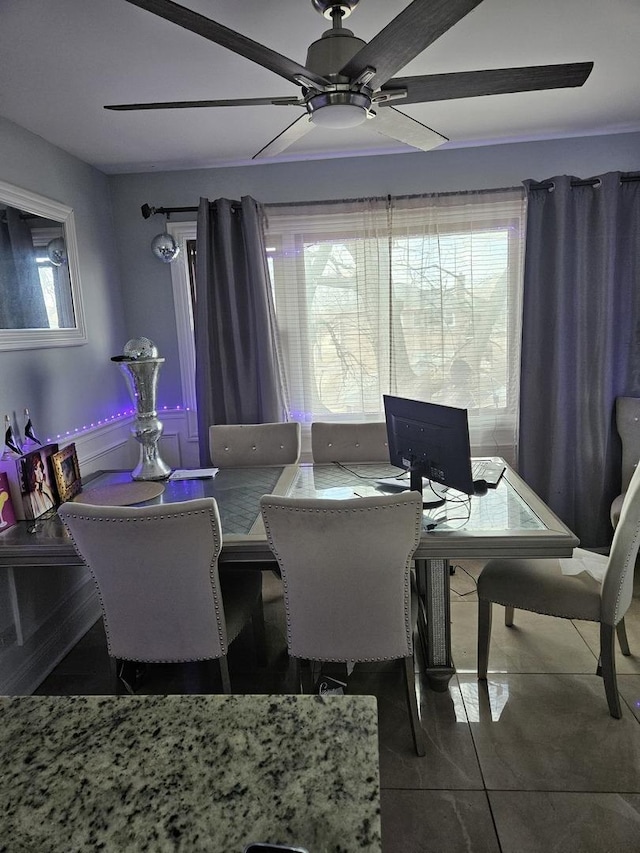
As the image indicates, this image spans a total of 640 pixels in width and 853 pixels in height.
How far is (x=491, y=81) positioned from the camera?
163 cm

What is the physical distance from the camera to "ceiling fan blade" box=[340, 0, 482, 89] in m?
1.22

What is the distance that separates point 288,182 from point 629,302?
2.15 metres

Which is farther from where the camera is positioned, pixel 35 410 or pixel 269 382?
pixel 269 382

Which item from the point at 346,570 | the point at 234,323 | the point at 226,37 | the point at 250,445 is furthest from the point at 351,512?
the point at 234,323

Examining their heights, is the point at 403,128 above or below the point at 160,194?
below

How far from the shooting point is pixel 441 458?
214cm

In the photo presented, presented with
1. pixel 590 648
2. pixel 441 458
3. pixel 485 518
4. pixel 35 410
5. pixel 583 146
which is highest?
pixel 583 146

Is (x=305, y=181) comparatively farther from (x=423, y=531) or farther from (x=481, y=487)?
(x=423, y=531)

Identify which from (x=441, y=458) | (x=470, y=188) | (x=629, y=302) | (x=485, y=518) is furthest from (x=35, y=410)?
(x=629, y=302)

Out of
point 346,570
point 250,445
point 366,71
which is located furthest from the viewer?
point 250,445

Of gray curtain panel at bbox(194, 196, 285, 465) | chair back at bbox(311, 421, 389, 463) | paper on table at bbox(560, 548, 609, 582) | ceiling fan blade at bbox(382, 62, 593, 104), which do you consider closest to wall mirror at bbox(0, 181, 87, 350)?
gray curtain panel at bbox(194, 196, 285, 465)

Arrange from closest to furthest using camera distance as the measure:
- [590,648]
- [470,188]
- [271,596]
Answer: [590,648], [271,596], [470,188]

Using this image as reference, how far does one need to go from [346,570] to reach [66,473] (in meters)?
1.46

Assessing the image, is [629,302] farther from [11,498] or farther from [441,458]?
[11,498]
